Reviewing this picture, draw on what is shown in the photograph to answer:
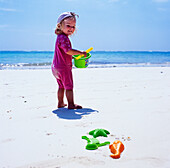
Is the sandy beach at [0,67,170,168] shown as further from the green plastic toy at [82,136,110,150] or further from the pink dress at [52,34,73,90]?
the pink dress at [52,34,73,90]

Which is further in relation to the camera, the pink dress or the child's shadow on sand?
the pink dress

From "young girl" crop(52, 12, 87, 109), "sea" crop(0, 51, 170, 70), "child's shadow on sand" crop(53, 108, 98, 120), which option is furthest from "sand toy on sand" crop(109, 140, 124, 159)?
"sea" crop(0, 51, 170, 70)

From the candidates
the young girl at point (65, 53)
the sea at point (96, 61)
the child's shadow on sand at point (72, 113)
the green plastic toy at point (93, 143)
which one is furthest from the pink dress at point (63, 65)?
the sea at point (96, 61)

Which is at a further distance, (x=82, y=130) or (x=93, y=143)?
(x=82, y=130)

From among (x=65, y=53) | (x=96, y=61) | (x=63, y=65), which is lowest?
(x=96, y=61)

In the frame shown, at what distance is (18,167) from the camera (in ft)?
5.28

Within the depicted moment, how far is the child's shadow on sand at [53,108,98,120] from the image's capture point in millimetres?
2752

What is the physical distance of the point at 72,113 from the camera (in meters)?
2.94

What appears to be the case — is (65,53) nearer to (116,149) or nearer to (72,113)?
(72,113)

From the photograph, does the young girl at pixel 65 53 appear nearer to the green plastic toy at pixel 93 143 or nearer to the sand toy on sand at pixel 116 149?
the green plastic toy at pixel 93 143

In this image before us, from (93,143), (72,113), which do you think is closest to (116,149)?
(93,143)

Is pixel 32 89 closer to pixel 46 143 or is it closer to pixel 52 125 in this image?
pixel 52 125

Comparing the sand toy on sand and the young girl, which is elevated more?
the young girl

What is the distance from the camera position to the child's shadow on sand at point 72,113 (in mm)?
2752
